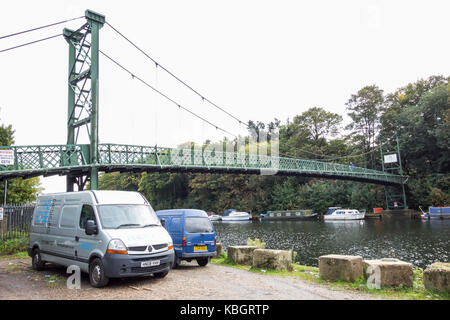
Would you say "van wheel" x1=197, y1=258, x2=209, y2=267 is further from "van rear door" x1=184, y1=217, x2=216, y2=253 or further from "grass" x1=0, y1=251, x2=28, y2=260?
"grass" x1=0, y1=251, x2=28, y2=260

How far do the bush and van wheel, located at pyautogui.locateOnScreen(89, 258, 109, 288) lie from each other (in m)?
8.50

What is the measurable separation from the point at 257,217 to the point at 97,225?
5506cm

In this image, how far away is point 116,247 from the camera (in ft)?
23.7

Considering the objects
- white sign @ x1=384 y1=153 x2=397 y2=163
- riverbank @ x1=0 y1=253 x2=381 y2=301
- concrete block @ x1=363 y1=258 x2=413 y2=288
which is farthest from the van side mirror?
white sign @ x1=384 y1=153 x2=397 y2=163

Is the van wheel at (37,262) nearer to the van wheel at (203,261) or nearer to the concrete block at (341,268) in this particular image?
the van wheel at (203,261)

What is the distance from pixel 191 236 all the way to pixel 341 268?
459 centimetres

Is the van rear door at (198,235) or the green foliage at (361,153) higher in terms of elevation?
the green foliage at (361,153)

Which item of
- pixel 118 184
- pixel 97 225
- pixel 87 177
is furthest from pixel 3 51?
pixel 118 184

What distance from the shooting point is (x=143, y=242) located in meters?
7.52

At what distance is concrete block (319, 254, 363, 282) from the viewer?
24.4ft

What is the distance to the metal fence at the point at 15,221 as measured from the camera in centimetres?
1434

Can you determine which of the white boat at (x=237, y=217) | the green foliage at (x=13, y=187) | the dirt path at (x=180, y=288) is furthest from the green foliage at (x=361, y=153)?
the dirt path at (x=180, y=288)

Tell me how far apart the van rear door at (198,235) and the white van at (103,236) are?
74.5 inches
